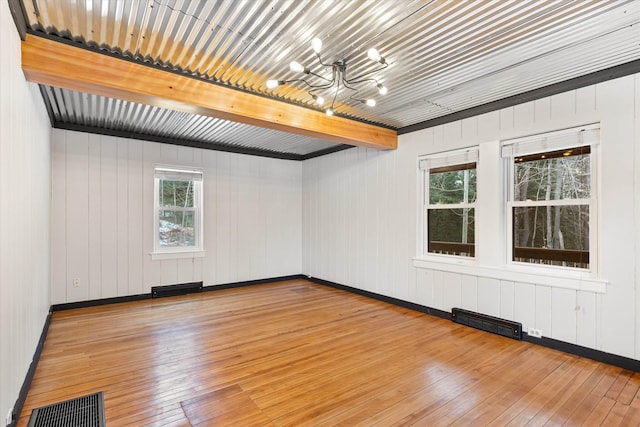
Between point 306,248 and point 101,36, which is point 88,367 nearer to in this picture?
point 101,36

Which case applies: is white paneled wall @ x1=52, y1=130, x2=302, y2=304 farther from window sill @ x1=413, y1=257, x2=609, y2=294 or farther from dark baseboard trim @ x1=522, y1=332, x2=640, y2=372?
→ dark baseboard trim @ x1=522, y1=332, x2=640, y2=372

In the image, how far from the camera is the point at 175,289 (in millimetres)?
5582

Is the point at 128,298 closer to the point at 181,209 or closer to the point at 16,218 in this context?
the point at 181,209

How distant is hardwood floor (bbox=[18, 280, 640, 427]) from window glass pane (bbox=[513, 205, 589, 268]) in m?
1.00

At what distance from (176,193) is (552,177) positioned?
567 centimetres

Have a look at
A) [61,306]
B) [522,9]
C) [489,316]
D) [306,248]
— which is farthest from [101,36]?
[306,248]

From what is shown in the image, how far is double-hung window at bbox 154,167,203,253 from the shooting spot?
5.57 m

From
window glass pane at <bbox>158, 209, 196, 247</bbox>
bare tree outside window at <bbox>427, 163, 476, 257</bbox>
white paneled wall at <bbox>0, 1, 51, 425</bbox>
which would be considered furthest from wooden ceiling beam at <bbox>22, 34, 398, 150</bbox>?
window glass pane at <bbox>158, 209, 196, 247</bbox>

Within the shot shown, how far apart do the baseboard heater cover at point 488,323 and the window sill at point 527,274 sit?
495 millimetres

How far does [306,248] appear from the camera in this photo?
23.6ft

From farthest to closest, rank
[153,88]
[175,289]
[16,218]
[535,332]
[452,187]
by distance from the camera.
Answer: [175,289] < [452,187] < [535,332] < [153,88] < [16,218]

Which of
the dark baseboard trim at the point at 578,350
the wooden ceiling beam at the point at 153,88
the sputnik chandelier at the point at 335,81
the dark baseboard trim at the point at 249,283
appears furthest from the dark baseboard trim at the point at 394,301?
the sputnik chandelier at the point at 335,81

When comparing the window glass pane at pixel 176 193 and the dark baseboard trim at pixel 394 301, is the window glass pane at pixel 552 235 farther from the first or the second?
the window glass pane at pixel 176 193

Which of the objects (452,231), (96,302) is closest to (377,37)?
(452,231)
